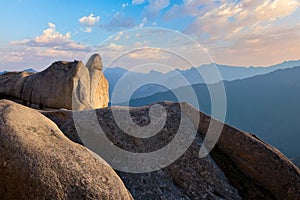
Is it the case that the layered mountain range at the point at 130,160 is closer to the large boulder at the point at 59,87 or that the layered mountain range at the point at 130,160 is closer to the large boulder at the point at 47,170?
the large boulder at the point at 47,170

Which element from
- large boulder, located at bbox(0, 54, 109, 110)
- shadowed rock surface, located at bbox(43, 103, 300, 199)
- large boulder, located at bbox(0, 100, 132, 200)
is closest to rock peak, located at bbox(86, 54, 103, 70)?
large boulder, located at bbox(0, 54, 109, 110)

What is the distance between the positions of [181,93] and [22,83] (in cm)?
1908

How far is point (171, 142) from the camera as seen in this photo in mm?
7648

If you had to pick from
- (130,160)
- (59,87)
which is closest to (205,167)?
(130,160)

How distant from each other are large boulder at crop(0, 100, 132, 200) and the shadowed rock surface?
1.37 meters

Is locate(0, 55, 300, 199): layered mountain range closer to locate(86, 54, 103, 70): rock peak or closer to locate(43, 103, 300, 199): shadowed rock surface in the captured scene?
locate(43, 103, 300, 199): shadowed rock surface

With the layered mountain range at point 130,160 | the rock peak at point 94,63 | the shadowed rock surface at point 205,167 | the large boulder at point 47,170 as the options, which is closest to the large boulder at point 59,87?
the rock peak at point 94,63

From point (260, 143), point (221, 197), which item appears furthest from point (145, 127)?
point (260, 143)

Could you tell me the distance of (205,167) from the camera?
24.2 ft

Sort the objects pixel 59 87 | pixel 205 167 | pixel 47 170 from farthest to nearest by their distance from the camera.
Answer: pixel 59 87, pixel 205 167, pixel 47 170

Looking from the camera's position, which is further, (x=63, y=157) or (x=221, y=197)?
(x=221, y=197)

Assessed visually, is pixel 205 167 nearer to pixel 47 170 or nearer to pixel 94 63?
pixel 47 170

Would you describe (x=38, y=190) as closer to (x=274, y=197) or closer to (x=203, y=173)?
(x=203, y=173)

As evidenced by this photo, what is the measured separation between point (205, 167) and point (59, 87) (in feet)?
56.3
